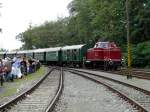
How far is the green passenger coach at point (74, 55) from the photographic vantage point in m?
58.7

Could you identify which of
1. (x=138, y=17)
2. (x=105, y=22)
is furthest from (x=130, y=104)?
(x=105, y=22)

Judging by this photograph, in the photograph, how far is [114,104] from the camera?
18.8 m

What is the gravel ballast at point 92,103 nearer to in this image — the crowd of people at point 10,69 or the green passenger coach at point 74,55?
the crowd of people at point 10,69

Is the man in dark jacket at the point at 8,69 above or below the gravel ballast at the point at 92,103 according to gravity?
above

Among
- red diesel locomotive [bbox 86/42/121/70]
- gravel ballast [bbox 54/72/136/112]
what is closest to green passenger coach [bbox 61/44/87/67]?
red diesel locomotive [bbox 86/42/121/70]

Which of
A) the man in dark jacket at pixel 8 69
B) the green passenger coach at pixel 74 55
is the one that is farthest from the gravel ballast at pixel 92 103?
the green passenger coach at pixel 74 55

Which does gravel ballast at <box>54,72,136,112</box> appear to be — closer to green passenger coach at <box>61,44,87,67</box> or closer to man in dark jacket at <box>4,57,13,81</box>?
man in dark jacket at <box>4,57,13,81</box>

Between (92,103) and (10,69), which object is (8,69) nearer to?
(10,69)

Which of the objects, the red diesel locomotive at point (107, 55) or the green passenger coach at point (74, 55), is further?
the green passenger coach at point (74, 55)

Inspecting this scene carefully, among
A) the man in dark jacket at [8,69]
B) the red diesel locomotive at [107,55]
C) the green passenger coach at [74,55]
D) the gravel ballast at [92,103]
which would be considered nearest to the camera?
the gravel ballast at [92,103]

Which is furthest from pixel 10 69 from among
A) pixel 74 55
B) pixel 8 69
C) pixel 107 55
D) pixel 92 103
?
pixel 74 55

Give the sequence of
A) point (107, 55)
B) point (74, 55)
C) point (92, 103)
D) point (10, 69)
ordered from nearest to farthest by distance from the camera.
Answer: point (92, 103), point (10, 69), point (107, 55), point (74, 55)

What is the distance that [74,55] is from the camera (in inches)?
2430

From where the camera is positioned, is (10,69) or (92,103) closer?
(92,103)
